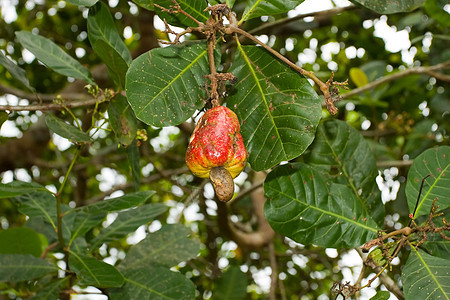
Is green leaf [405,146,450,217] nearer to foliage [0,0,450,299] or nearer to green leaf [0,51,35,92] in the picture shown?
foliage [0,0,450,299]

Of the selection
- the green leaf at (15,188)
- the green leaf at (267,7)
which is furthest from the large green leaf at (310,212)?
the green leaf at (15,188)

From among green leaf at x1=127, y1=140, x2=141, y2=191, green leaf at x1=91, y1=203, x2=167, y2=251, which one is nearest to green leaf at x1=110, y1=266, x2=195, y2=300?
green leaf at x1=91, y1=203, x2=167, y2=251

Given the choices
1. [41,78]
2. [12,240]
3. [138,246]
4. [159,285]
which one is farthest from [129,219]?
[41,78]

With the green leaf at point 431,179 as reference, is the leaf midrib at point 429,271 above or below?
below

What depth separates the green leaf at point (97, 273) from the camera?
127 centimetres

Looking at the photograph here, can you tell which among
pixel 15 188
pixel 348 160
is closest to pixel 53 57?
pixel 15 188

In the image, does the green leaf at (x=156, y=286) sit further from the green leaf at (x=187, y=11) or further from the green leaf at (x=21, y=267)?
the green leaf at (x=187, y=11)

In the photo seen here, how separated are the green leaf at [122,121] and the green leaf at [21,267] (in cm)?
54

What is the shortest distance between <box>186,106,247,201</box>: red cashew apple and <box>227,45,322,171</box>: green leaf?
11 cm

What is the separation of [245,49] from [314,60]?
233 cm

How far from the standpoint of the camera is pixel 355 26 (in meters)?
3.12

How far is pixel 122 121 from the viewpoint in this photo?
4.26ft

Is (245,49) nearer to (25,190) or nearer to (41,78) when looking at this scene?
(25,190)

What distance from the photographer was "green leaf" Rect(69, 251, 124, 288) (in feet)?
4.18
